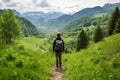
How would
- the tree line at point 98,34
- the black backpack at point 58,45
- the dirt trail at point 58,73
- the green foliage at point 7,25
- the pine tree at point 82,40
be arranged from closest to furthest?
1. the dirt trail at point 58,73
2. the black backpack at point 58,45
3. the pine tree at point 82,40
4. the tree line at point 98,34
5. the green foliage at point 7,25

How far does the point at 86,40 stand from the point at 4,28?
92.8ft

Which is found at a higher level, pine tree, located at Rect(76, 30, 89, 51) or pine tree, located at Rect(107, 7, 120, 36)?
pine tree, located at Rect(107, 7, 120, 36)

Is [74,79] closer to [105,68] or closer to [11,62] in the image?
[105,68]

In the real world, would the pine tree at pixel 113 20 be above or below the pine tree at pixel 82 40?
above

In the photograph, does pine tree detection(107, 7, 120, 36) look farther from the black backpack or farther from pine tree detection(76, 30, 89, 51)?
the black backpack

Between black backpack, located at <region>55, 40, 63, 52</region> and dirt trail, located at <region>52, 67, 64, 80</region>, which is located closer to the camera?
dirt trail, located at <region>52, 67, 64, 80</region>

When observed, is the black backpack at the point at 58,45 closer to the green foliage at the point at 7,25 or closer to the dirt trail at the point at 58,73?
the dirt trail at the point at 58,73

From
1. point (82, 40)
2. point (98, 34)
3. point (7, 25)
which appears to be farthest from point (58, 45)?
point (98, 34)

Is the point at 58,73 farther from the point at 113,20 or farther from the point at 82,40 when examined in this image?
the point at 113,20

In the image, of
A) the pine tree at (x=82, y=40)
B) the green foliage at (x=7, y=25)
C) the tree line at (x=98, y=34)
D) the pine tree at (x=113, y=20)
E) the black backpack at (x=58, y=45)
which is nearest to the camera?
the black backpack at (x=58, y=45)

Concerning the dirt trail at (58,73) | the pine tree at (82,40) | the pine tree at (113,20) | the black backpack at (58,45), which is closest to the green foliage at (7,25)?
the pine tree at (82,40)

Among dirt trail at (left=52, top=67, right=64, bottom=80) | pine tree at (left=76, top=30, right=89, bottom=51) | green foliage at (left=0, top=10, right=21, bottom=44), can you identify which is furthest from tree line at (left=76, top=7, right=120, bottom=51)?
dirt trail at (left=52, top=67, right=64, bottom=80)

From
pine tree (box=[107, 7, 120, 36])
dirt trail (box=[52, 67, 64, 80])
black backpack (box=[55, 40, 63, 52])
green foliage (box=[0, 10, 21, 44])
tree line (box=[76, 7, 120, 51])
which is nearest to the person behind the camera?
dirt trail (box=[52, 67, 64, 80])

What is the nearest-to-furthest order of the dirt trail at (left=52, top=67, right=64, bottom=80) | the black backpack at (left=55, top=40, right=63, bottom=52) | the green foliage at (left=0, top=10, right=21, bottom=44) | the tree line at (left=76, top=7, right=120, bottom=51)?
the dirt trail at (left=52, top=67, right=64, bottom=80) → the black backpack at (left=55, top=40, right=63, bottom=52) → the tree line at (left=76, top=7, right=120, bottom=51) → the green foliage at (left=0, top=10, right=21, bottom=44)
